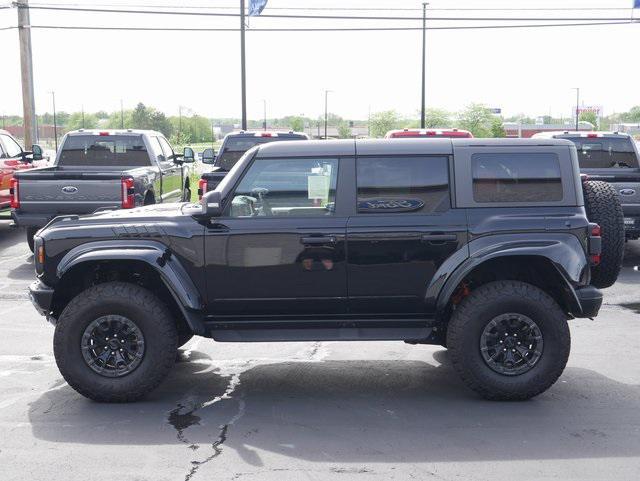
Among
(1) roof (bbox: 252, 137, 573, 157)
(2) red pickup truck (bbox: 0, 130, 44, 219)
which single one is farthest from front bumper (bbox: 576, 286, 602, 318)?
(2) red pickup truck (bbox: 0, 130, 44, 219)

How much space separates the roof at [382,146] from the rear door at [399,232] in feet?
0.17

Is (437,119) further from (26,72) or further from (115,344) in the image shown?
(115,344)

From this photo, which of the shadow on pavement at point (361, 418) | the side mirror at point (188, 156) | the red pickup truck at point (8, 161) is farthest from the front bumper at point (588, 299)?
the red pickup truck at point (8, 161)

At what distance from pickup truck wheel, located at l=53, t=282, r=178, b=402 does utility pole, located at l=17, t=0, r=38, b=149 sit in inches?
794

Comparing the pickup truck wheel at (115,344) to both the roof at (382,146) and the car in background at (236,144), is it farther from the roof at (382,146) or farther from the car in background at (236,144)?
the car in background at (236,144)

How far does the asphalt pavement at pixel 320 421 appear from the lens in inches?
213

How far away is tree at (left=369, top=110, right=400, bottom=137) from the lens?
99.3 m

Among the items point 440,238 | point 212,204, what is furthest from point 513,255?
point 212,204

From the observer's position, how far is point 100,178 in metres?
13.0

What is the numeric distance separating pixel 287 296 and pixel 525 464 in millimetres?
2163

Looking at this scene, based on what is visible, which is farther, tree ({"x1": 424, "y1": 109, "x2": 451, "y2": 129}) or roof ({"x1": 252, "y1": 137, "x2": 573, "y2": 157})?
tree ({"x1": 424, "y1": 109, "x2": 451, "y2": 129})

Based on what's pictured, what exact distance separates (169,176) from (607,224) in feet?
35.0

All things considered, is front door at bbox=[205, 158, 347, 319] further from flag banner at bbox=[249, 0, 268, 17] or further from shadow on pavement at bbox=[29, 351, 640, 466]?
flag banner at bbox=[249, 0, 268, 17]

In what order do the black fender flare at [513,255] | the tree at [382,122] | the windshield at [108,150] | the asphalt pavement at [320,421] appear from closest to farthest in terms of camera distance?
the asphalt pavement at [320,421] → the black fender flare at [513,255] → the windshield at [108,150] → the tree at [382,122]
